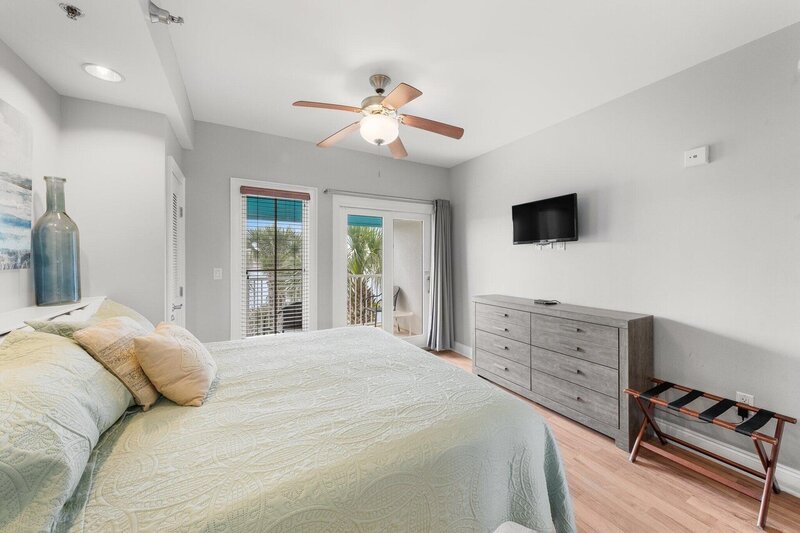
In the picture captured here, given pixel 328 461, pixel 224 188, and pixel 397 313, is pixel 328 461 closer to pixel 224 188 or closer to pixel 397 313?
pixel 224 188

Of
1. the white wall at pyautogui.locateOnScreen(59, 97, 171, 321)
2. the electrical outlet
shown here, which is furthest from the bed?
the electrical outlet

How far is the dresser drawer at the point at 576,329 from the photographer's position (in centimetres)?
234

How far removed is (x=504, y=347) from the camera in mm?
3186

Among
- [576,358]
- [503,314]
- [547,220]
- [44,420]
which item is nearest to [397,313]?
[503,314]

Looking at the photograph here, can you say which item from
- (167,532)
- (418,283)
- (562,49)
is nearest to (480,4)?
(562,49)

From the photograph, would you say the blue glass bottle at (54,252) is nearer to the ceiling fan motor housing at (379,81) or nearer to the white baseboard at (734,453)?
the ceiling fan motor housing at (379,81)

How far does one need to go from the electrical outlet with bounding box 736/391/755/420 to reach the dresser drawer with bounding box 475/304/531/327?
53.2 inches

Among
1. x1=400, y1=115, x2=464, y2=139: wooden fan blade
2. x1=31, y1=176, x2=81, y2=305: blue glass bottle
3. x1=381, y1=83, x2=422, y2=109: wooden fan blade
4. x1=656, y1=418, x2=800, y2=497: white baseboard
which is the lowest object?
x1=656, y1=418, x2=800, y2=497: white baseboard

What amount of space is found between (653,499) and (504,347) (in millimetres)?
1516

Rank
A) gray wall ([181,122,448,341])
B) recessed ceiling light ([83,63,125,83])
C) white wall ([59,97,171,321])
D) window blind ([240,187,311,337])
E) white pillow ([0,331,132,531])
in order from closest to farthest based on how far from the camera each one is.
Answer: white pillow ([0,331,132,531]) → recessed ceiling light ([83,63,125,83]) → white wall ([59,97,171,321]) → gray wall ([181,122,448,341]) → window blind ([240,187,311,337])

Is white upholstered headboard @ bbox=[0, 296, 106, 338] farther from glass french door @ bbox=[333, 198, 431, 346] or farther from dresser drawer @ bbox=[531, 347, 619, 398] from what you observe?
dresser drawer @ bbox=[531, 347, 619, 398]

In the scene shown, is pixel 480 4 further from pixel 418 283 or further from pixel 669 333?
→ pixel 418 283

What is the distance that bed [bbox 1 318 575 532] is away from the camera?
809 millimetres

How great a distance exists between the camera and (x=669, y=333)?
7.80 feet
